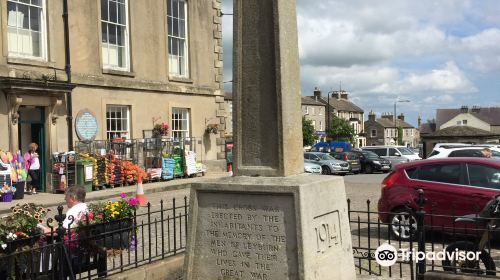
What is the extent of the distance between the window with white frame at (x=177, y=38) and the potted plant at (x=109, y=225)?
1753cm

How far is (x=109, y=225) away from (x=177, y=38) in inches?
735

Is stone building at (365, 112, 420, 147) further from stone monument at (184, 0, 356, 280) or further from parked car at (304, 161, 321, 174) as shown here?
stone monument at (184, 0, 356, 280)

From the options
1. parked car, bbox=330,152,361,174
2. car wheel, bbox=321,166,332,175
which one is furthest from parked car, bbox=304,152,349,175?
parked car, bbox=330,152,361,174

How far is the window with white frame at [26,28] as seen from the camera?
16656 millimetres

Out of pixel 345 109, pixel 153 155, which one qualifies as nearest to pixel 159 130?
pixel 153 155

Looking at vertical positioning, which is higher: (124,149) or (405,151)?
(124,149)

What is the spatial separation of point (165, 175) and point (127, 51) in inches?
197

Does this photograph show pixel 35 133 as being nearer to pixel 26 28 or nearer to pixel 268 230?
pixel 26 28

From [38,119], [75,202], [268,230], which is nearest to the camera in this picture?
[268,230]

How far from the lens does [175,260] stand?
6.14 m

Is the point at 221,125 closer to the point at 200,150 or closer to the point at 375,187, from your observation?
the point at 200,150

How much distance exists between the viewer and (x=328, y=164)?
29016mm

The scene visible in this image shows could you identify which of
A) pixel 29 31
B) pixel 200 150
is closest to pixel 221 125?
pixel 200 150

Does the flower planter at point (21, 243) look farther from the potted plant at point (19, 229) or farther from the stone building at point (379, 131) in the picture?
the stone building at point (379, 131)
